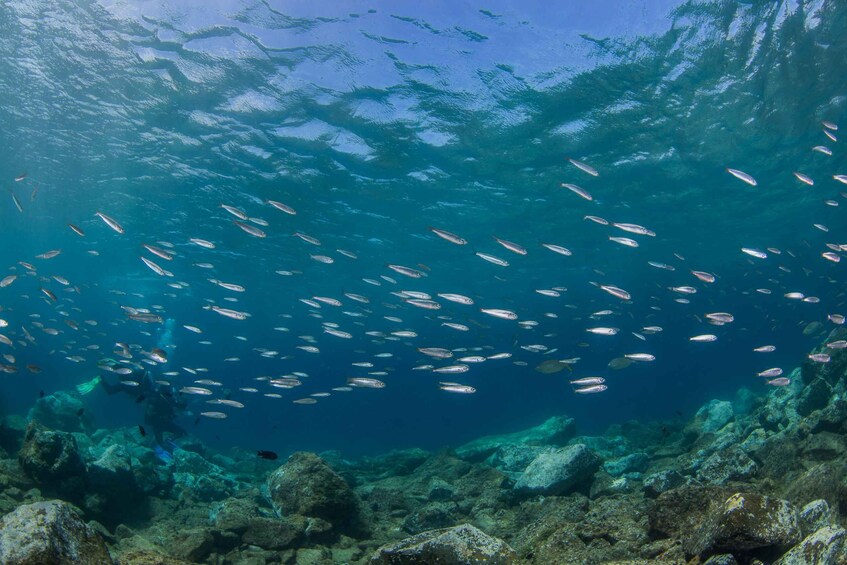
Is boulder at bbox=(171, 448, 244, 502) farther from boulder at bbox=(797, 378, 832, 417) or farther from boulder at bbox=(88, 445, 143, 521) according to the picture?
boulder at bbox=(797, 378, 832, 417)

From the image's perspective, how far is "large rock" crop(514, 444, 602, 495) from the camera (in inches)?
364

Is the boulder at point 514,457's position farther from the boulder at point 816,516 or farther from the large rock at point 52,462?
the boulder at point 816,516

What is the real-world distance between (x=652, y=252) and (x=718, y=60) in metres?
20.6

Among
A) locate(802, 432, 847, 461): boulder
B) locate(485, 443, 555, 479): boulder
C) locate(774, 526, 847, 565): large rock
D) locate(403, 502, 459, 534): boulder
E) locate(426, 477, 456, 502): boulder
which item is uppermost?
locate(485, 443, 555, 479): boulder

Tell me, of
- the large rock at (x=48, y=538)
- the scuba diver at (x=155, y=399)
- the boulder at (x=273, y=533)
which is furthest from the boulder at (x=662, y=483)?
the scuba diver at (x=155, y=399)

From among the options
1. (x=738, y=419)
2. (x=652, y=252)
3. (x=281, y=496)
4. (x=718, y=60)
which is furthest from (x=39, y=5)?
(x=652, y=252)

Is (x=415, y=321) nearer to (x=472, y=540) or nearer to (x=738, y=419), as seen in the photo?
(x=738, y=419)

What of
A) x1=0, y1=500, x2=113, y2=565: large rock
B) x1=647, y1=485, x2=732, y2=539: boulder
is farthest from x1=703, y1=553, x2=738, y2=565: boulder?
x1=0, y1=500, x2=113, y2=565: large rock

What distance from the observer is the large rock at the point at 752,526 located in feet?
11.4

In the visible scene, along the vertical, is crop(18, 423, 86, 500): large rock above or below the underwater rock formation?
above

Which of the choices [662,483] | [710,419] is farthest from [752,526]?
[710,419]

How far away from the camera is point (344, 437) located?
69.4m

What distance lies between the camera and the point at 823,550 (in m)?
2.88

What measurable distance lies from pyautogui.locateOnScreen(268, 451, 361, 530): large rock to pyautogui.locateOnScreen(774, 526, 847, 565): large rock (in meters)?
6.56
